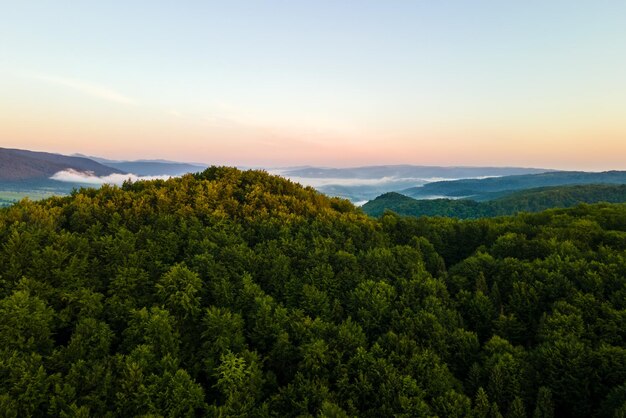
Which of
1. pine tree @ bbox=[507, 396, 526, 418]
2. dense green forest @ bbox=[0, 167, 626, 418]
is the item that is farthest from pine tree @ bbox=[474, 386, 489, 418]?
pine tree @ bbox=[507, 396, 526, 418]

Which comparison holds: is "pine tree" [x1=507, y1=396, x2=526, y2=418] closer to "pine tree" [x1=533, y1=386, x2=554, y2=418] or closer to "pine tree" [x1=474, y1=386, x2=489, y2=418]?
Result: "pine tree" [x1=533, y1=386, x2=554, y2=418]

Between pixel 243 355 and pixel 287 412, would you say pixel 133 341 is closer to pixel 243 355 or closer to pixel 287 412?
pixel 243 355

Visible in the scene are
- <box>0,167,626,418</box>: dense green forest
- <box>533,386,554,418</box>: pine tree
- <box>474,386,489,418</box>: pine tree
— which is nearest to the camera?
<box>0,167,626,418</box>: dense green forest

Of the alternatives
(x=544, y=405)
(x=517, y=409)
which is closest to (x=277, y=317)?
(x=517, y=409)

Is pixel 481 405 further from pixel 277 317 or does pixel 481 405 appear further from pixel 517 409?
pixel 277 317

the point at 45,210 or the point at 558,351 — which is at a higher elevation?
the point at 45,210

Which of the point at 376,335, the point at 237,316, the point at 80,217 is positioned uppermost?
the point at 80,217

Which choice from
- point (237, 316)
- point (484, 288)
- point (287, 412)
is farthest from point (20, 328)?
point (484, 288)

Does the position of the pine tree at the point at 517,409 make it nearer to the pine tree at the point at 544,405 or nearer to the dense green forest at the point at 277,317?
the dense green forest at the point at 277,317
